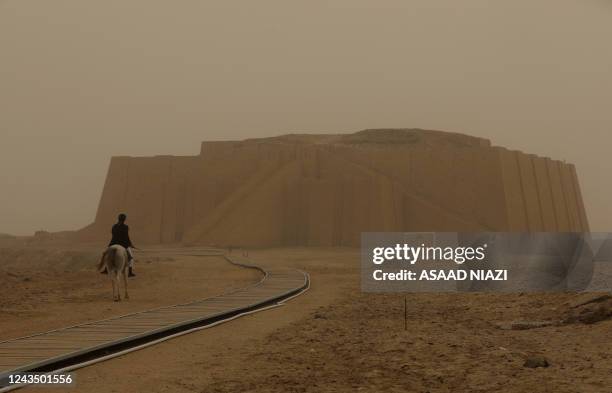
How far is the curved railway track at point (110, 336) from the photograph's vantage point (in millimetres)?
5473

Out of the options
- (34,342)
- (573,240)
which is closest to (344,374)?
(34,342)

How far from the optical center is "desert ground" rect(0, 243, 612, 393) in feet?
17.9

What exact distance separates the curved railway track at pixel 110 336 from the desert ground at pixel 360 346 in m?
0.18

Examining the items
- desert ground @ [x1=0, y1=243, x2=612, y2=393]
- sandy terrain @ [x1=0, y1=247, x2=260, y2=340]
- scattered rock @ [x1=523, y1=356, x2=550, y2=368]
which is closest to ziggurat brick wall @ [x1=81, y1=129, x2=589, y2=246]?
sandy terrain @ [x1=0, y1=247, x2=260, y2=340]

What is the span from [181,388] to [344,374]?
140 cm

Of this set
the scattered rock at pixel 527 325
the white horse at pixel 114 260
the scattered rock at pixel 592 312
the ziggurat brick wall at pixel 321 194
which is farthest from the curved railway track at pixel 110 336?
the ziggurat brick wall at pixel 321 194

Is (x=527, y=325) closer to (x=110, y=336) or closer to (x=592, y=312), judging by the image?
(x=592, y=312)

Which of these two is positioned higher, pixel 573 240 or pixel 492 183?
pixel 492 183

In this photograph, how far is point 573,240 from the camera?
11.0 meters

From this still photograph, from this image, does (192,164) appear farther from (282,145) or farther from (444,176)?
(444,176)

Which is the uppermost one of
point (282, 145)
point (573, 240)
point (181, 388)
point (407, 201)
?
point (282, 145)

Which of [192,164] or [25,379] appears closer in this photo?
[25,379]

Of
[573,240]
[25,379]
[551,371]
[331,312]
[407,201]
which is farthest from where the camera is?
[407,201]

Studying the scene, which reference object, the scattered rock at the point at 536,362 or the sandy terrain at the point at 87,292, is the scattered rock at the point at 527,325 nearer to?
the scattered rock at the point at 536,362
